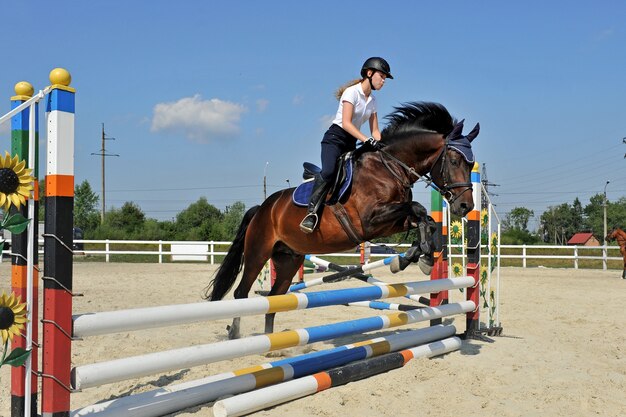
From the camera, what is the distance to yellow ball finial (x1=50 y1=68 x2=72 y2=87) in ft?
8.63

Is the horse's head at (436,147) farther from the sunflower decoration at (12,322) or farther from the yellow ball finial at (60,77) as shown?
the sunflower decoration at (12,322)

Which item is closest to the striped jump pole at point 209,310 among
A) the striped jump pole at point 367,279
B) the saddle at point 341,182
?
the saddle at point 341,182

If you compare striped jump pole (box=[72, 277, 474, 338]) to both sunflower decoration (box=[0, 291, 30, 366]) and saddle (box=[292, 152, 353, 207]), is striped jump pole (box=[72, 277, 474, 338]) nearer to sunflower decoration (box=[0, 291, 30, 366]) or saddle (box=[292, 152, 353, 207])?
sunflower decoration (box=[0, 291, 30, 366])

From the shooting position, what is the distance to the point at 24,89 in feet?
9.21

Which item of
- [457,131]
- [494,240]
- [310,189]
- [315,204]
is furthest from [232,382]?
[494,240]

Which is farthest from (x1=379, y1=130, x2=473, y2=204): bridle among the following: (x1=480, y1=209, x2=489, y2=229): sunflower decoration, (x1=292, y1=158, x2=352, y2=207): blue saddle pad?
(x1=480, y1=209, x2=489, y2=229): sunflower decoration

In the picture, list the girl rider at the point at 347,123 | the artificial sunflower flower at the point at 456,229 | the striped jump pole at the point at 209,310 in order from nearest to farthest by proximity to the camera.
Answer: the striped jump pole at the point at 209,310
the girl rider at the point at 347,123
the artificial sunflower flower at the point at 456,229

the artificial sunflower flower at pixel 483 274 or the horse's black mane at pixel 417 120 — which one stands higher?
the horse's black mane at pixel 417 120

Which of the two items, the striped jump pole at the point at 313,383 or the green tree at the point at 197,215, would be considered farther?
the green tree at the point at 197,215

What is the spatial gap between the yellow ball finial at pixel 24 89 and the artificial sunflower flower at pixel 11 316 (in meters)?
0.98

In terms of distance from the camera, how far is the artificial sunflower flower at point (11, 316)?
2.45 metres

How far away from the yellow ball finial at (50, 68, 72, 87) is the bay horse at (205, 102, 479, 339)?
2.71 meters

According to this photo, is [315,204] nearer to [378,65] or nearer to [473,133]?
[378,65]

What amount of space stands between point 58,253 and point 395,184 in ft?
9.80
